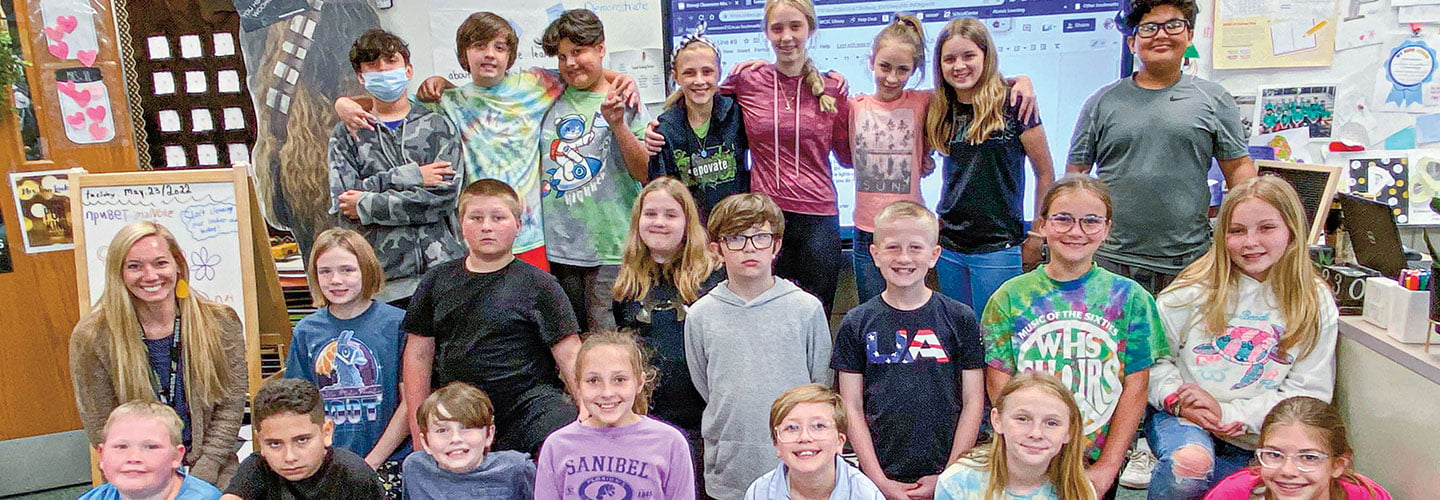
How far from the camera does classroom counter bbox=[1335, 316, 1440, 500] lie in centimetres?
206

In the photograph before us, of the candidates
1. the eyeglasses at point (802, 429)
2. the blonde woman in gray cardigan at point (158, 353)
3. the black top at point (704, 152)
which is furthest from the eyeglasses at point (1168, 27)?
the blonde woman in gray cardigan at point (158, 353)

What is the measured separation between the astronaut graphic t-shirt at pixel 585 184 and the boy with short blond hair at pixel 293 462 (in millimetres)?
1028

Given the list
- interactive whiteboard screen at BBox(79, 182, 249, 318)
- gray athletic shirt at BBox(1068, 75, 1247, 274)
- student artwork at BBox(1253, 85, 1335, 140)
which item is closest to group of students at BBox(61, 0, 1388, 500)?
gray athletic shirt at BBox(1068, 75, 1247, 274)

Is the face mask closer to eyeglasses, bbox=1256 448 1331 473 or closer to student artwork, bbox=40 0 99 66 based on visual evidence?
student artwork, bbox=40 0 99 66

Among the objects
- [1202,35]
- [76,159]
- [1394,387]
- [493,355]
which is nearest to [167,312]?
[493,355]

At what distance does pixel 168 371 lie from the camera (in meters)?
2.56

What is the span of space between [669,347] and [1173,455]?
1.25m

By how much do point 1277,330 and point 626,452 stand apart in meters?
1.59

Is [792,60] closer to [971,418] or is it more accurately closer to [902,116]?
[902,116]

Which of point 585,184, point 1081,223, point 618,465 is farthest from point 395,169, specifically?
point 1081,223

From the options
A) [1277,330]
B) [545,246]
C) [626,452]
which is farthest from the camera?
[545,246]

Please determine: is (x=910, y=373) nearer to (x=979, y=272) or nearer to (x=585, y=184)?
(x=979, y=272)

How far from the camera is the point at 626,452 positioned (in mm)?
2162

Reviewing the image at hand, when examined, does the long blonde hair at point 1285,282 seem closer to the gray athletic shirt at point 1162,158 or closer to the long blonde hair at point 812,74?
the gray athletic shirt at point 1162,158
